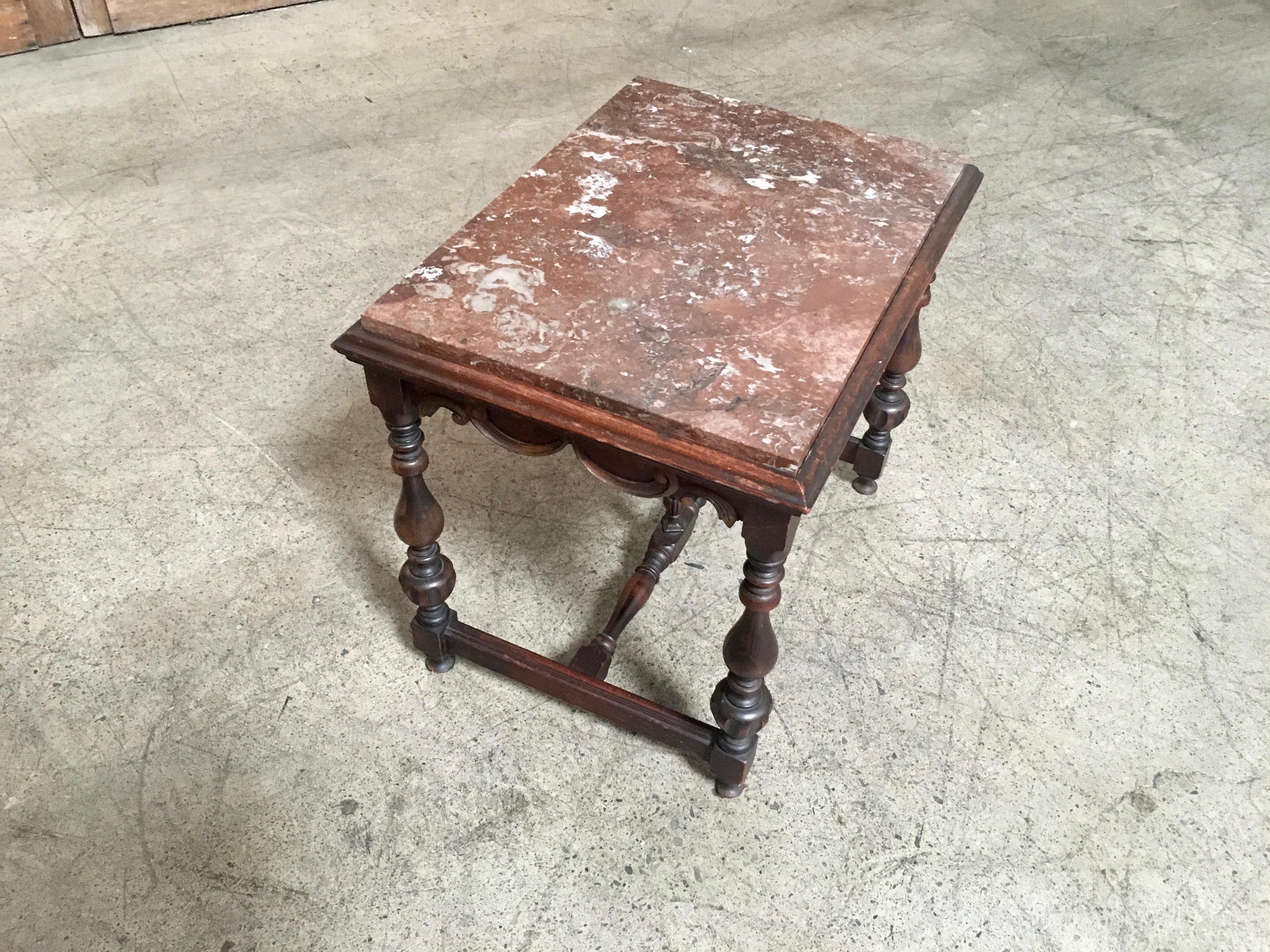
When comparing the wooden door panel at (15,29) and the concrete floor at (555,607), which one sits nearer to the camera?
the concrete floor at (555,607)

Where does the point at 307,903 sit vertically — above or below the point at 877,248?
below

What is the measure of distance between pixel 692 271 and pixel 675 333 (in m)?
0.17

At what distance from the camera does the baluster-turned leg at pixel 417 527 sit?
5.37 ft

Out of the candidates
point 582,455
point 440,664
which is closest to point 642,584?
point 440,664

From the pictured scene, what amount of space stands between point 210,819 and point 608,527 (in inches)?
38.9

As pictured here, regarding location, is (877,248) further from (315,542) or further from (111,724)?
(111,724)

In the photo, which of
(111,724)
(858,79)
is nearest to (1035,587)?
(111,724)

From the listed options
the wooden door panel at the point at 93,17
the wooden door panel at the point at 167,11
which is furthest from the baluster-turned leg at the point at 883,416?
the wooden door panel at the point at 93,17

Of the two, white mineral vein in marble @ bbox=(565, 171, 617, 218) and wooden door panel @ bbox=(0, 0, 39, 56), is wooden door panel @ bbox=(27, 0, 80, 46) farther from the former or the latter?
white mineral vein in marble @ bbox=(565, 171, 617, 218)

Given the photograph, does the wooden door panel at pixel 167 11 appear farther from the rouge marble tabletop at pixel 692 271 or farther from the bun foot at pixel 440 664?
the bun foot at pixel 440 664

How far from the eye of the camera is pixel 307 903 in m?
1.69

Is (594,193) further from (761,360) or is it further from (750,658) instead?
(750,658)

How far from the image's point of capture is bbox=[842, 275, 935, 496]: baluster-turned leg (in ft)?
7.13

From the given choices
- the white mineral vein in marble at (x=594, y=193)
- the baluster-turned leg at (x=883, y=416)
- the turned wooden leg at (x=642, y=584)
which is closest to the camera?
the white mineral vein in marble at (x=594, y=193)
